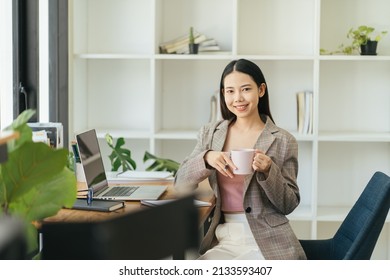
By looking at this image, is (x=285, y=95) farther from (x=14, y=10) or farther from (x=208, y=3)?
(x=14, y=10)

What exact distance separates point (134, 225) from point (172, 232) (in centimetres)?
7

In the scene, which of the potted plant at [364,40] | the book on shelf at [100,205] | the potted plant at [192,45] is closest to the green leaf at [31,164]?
the book on shelf at [100,205]

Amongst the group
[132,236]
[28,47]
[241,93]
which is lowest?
[132,236]

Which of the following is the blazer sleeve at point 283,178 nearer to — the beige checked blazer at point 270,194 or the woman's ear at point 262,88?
the beige checked blazer at point 270,194

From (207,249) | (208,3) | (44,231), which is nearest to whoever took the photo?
(44,231)

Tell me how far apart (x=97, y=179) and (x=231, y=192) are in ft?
1.53

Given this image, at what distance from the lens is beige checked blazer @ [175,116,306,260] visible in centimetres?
243

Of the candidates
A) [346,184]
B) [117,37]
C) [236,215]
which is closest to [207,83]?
[117,37]

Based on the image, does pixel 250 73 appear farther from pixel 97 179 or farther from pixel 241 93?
pixel 97 179

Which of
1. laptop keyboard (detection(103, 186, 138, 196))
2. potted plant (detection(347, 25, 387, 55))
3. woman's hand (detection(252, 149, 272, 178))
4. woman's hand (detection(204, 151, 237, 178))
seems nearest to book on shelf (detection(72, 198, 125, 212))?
laptop keyboard (detection(103, 186, 138, 196))

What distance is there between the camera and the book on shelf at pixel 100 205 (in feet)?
7.41

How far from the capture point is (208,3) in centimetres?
412

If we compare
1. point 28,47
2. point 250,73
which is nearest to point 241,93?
point 250,73

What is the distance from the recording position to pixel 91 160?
98.0 inches
